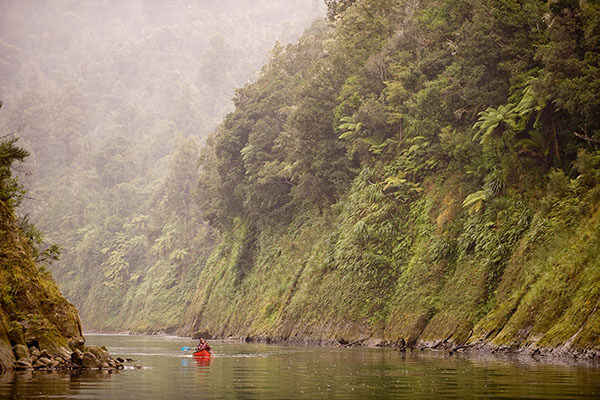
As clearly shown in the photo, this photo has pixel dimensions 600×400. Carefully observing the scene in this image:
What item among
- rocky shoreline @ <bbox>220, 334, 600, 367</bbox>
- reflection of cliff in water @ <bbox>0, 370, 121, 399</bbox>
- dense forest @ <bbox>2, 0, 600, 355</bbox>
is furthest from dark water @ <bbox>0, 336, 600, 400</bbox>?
dense forest @ <bbox>2, 0, 600, 355</bbox>

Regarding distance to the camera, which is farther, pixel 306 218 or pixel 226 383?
pixel 306 218

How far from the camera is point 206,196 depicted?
71000 millimetres

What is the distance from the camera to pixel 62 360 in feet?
73.9

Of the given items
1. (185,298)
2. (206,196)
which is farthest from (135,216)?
(206,196)

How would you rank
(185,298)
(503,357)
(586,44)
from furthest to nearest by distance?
1. (185,298)
2. (586,44)
3. (503,357)

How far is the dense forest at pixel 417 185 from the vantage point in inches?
1052

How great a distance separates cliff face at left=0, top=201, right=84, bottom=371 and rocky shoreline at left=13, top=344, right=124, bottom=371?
19 cm

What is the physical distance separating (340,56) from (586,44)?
76.0 feet

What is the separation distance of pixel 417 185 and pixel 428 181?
2.71 ft

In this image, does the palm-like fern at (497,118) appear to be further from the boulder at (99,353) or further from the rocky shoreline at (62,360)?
the boulder at (99,353)

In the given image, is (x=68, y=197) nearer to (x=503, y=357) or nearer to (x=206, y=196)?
(x=206, y=196)

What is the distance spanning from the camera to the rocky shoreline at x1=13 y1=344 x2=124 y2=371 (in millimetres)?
21281

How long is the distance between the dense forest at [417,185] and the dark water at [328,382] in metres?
4.28

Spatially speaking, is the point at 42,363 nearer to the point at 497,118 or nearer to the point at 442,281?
the point at 442,281
